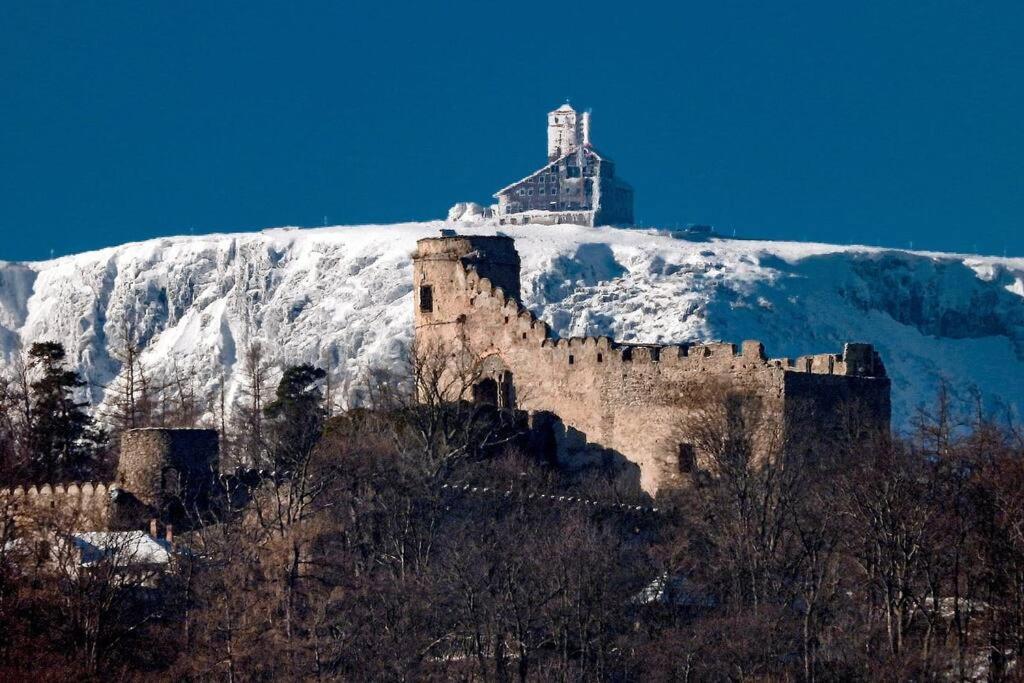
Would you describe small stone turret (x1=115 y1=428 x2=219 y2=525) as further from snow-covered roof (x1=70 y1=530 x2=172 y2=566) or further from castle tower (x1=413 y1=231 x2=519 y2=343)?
castle tower (x1=413 y1=231 x2=519 y2=343)

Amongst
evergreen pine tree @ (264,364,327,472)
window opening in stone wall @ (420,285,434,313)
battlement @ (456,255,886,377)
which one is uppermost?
window opening in stone wall @ (420,285,434,313)

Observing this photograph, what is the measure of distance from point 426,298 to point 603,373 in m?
8.13

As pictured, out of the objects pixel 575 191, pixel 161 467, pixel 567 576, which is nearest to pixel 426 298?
pixel 161 467

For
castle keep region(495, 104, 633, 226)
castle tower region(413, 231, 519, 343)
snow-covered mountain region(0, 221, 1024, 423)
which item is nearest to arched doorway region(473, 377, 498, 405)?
castle tower region(413, 231, 519, 343)

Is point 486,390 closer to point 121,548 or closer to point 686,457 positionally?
point 686,457

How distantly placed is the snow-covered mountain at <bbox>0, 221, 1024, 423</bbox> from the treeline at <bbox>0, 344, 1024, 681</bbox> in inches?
2401

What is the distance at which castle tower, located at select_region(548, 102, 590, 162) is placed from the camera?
600ft

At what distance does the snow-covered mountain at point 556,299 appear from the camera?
14450 centimetres

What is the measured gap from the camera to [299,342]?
486 ft

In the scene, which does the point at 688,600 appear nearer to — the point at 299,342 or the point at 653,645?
the point at 653,645

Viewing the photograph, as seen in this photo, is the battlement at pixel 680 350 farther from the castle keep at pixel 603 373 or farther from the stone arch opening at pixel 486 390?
the stone arch opening at pixel 486 390

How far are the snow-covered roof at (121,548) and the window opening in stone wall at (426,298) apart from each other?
19097 millimetres

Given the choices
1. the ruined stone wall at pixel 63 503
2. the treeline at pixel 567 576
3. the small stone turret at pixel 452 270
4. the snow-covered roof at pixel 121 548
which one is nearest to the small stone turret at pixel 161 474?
the ruined stone wall at pixel 63 503

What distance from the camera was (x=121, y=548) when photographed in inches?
2702
